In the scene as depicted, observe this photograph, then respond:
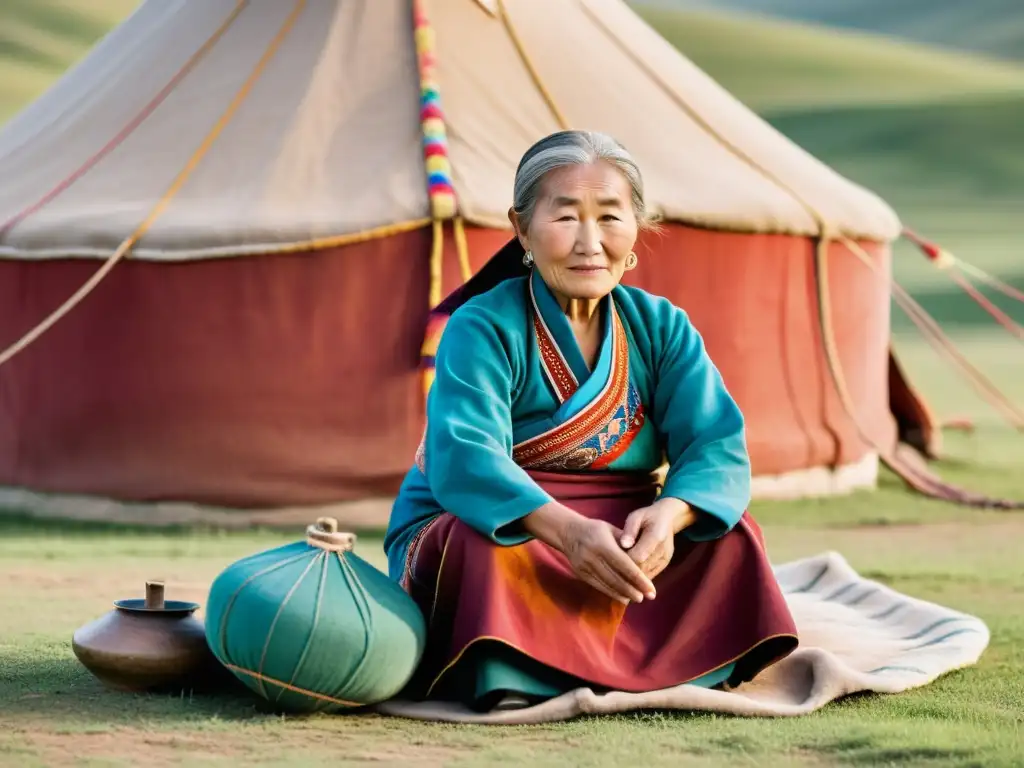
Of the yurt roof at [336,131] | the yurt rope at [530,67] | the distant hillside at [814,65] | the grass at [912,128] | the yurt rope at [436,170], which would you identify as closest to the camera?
the yurt rope at [436,170]

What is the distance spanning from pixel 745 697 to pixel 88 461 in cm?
347

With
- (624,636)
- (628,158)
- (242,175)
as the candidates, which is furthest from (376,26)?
(624,636)

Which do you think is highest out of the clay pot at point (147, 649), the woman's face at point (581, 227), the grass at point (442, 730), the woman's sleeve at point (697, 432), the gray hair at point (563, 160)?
the gray hair at point (563, 160)

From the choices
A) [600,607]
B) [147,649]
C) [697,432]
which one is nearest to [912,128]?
[697,432]

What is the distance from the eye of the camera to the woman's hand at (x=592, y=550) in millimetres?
2684

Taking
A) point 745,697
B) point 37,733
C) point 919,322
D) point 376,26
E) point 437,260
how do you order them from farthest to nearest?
point 919,322, point 376,26, point 437,260, point 745,697, point 37,733

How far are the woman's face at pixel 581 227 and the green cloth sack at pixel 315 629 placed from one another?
604 millimetres

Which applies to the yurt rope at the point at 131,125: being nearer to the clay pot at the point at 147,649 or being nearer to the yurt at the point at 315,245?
the yurt at the point at 315,245

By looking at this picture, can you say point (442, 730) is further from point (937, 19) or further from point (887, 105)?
point (937, 19)

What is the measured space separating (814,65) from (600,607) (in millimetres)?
38822

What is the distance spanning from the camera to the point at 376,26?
6.22m

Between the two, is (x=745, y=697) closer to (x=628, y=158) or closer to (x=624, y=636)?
(x=624, y=636)

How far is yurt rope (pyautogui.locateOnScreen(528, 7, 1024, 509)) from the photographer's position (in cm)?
653

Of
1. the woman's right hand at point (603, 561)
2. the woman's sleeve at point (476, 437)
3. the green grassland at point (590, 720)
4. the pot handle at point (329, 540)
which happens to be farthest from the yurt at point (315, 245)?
the woman's right hand at point (603, 561)
